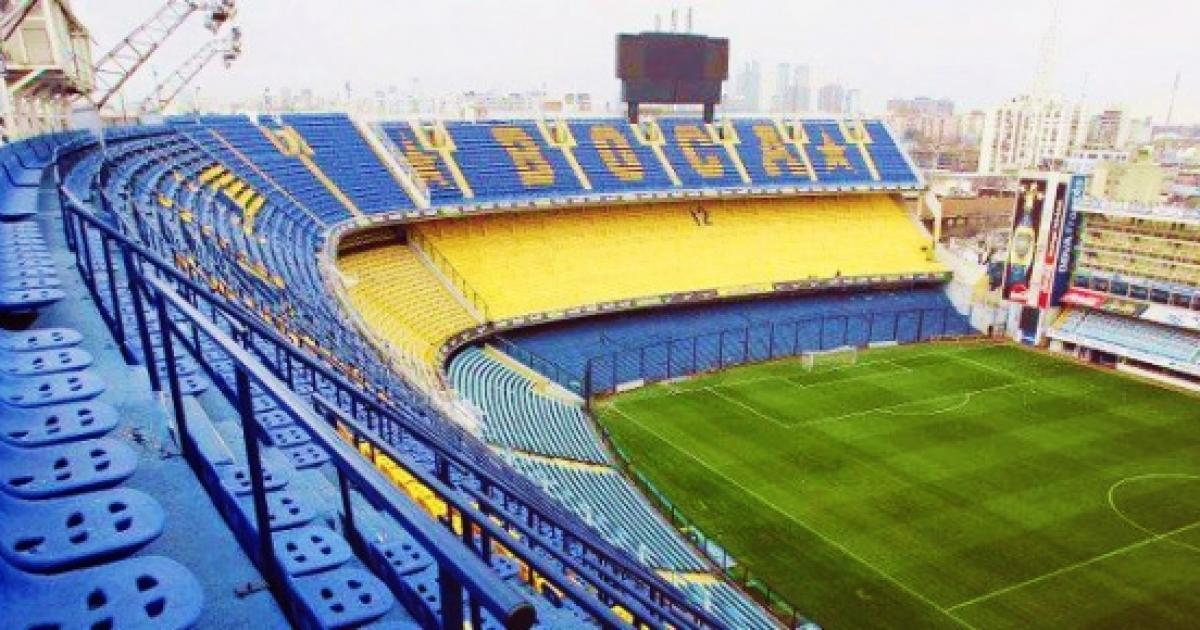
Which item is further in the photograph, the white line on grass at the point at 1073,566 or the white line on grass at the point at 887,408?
the white line on grass at the point at 887,408

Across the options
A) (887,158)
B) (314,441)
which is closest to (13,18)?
(314,441)

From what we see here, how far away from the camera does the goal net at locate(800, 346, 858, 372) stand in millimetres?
33719

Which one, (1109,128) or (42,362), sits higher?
(42,362)

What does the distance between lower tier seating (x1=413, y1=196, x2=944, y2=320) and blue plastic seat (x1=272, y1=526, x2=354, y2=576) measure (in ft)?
93.5

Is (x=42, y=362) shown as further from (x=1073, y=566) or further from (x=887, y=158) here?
(x=887, y=158)

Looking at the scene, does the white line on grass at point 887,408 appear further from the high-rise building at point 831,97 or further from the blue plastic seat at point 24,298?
the high-rise building at point 831,97

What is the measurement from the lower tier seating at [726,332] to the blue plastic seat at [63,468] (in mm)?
26307

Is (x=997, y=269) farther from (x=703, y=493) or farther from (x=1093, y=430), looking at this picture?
(x=703, y=493)

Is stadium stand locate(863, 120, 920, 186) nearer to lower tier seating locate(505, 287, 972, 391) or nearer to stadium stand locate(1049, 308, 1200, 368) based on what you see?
lower tier seating locate(505, 287, 972, 391)

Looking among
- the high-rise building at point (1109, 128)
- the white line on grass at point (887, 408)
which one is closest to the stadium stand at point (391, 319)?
the white line on grass at point (887, 408)

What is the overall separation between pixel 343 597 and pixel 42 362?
2680 mm

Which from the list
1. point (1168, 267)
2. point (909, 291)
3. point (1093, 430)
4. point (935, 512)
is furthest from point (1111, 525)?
point (909, 291)

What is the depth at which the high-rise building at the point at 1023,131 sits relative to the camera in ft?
370

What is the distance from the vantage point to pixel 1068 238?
36.0 m
